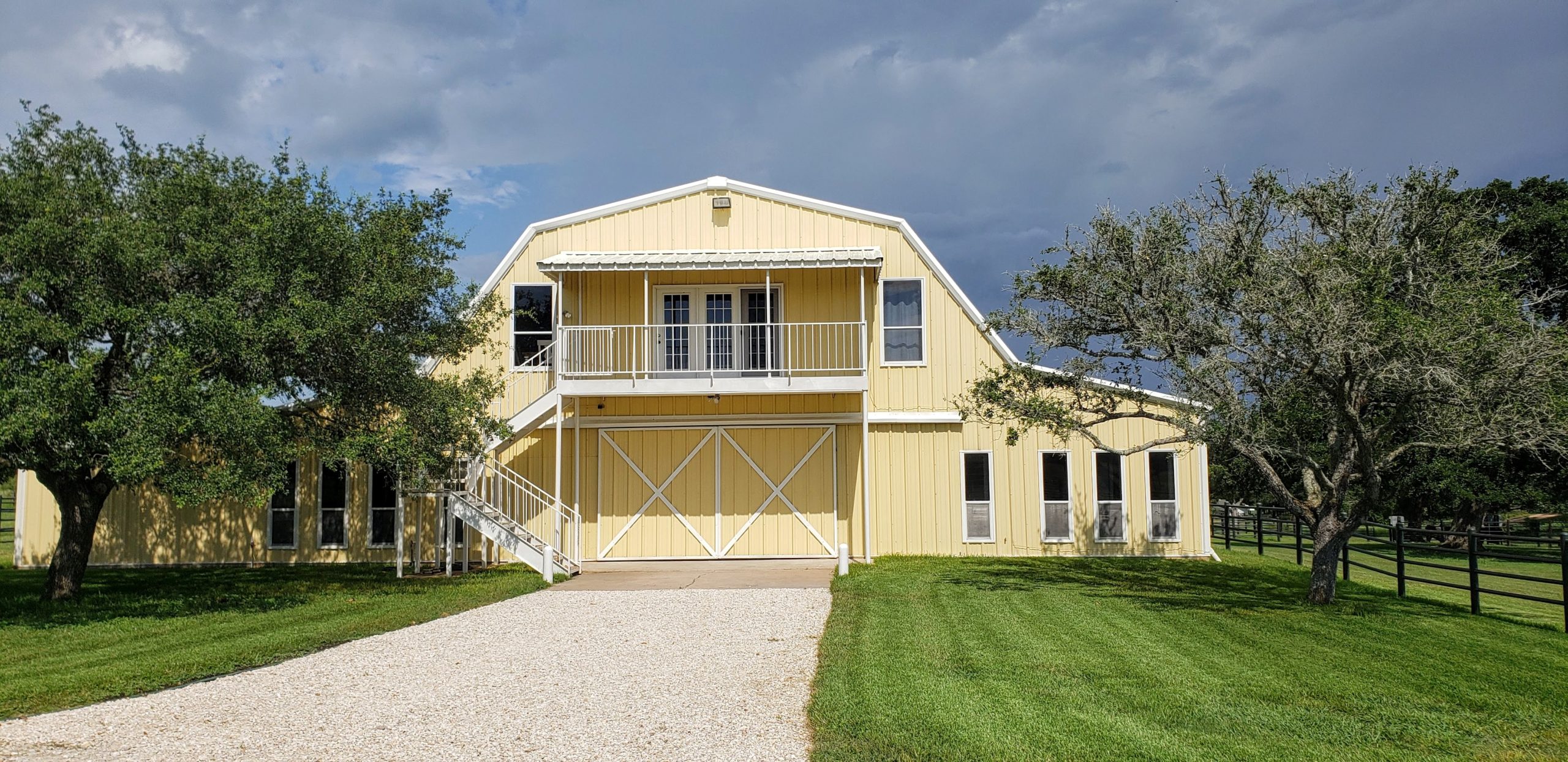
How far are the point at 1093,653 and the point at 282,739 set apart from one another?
6212 millimetres

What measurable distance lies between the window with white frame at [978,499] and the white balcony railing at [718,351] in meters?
2.81

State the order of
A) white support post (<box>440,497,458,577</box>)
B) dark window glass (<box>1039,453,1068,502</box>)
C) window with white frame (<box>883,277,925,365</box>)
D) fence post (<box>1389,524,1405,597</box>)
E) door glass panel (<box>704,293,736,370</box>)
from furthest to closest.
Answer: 1. window with white frame (<box>883,277,925,365</box>)
2. dark window glass (<box>1039,453,1068,502</box>)
3. door glass panel (<box>704,293,736,370</box>)
4. white support post (<box>440,497,458,577</box>)
5. fence post (<box>1389,524,1405,597</box>)

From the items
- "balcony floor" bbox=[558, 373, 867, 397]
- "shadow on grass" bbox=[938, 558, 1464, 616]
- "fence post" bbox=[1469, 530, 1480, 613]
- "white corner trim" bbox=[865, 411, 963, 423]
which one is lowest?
"shadow on grass" bbox=[938, 558, 1464, 616]

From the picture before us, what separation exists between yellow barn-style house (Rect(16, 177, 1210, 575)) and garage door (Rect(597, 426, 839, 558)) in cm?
3

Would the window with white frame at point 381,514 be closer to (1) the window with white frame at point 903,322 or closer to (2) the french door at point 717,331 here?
(2) the french door at point 717,331

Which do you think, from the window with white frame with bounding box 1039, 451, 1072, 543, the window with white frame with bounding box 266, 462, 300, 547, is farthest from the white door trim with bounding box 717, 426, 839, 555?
the window with white frame with bounding box 266, 462, 300, 547

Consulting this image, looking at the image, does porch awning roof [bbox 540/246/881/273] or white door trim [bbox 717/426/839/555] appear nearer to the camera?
porch awning roof [bbox 540/246/881/273]

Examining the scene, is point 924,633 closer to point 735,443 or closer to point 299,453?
point 299,453

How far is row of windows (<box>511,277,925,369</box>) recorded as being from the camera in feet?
61.2

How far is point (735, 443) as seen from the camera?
60.4 feet

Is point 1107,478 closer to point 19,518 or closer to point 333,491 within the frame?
point 333,491

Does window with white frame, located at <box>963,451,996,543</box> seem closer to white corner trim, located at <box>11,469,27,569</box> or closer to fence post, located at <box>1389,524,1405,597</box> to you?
fence post, located at <box>1389,524,1405,597</box>

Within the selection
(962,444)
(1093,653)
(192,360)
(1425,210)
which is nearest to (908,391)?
(962,444)

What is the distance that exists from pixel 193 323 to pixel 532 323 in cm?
797
